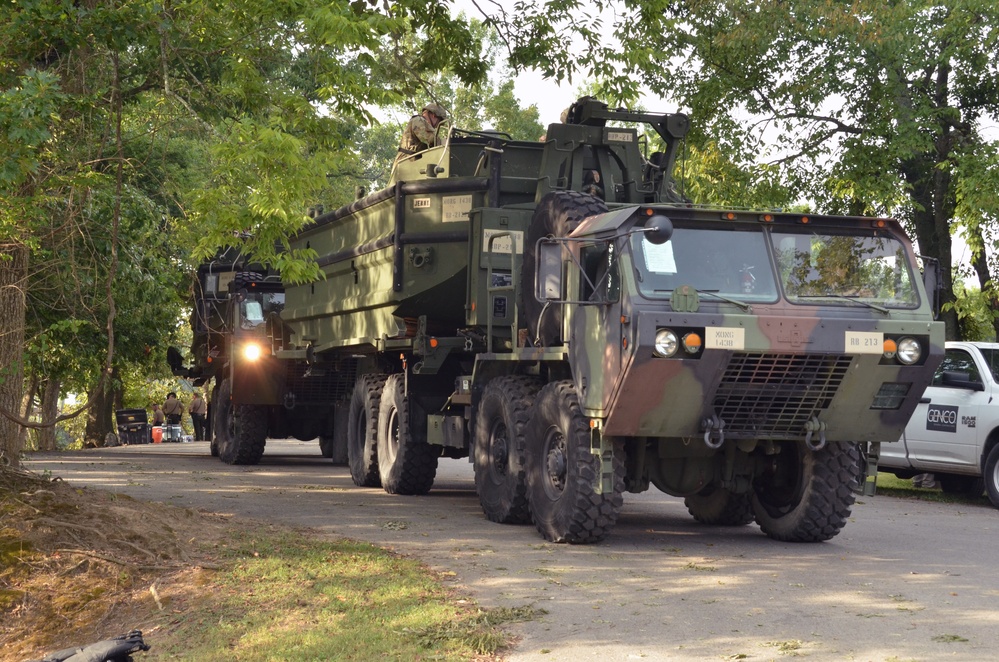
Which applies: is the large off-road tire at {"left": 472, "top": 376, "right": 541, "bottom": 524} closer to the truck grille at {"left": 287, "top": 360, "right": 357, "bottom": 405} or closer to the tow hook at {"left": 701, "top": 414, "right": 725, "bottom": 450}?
the tow hook at {"left": 701, "top": 414, "right": 725, "bottom": 450}

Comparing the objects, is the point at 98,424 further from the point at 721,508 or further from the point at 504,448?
the point at 721,508

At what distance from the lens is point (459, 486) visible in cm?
1809

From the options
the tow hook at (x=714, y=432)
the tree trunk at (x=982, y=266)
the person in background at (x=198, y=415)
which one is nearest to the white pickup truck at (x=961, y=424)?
the tree trunk at (x=982, y=266)

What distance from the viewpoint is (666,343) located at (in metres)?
10.3

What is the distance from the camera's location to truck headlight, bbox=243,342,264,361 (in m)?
20.8

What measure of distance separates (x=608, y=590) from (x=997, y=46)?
14101 mm

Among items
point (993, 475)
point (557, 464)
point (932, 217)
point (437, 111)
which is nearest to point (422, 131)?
point (437, 111)

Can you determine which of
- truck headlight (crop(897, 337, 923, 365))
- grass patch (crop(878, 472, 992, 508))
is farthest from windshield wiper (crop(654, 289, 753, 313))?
grass patch (crop(878, 472, 992, 508))

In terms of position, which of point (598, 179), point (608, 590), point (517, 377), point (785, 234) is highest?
point (598, 179)

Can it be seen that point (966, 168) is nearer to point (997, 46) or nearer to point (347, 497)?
point (997, 46)

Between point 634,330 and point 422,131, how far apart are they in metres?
5.61

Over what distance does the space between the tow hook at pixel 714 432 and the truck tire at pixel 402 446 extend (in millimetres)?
5402

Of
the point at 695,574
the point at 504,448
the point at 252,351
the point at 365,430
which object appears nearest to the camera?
the point at 695,574

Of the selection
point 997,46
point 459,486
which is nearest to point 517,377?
point 459,486
